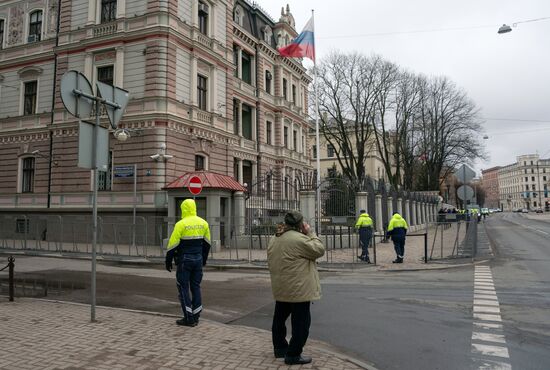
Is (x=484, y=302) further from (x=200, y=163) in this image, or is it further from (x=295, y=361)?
(x=200, y=163)

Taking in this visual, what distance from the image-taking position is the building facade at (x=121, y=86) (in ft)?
76.5

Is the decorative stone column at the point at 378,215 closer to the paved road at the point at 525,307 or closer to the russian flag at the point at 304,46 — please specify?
the russian flag at the point at 304,46

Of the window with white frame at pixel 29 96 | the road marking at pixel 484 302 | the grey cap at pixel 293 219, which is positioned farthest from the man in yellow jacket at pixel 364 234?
the window with white frame at pixel 29 96

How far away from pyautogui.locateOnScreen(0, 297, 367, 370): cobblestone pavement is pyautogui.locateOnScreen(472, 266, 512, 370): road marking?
161 centimetres

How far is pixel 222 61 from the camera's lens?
28344mm

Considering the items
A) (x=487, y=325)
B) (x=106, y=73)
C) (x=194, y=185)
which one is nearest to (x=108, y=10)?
(x=106, y=73)

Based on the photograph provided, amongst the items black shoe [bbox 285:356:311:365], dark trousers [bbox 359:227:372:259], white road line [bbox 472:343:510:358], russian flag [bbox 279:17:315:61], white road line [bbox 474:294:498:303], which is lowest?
white road line [bbox 472:343:510:358]

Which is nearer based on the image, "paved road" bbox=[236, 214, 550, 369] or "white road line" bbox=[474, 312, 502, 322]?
"paved road" bbox=[236, 214, 550, 369]

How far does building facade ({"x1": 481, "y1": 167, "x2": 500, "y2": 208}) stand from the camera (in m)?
166

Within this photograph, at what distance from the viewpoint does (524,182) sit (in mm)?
137625

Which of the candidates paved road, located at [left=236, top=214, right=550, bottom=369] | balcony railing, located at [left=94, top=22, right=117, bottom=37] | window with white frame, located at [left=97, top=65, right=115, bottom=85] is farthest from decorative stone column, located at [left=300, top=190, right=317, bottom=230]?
balcony railing, located at [left=94, top=22, right=117, bottom=37]

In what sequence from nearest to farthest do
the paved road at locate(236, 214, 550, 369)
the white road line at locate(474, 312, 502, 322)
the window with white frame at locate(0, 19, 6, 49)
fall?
the paved road at locate(236, 214, 550, 369), the white road line at locate(474, 312, 502, 322), the window with white frame at locate(0, 19, 6, 49)

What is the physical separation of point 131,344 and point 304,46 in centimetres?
2165

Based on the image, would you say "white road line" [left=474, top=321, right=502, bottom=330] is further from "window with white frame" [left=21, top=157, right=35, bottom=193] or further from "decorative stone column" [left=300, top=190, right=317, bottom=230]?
"window with white frame" [left=21, top=157, right=35, bottom=193]
